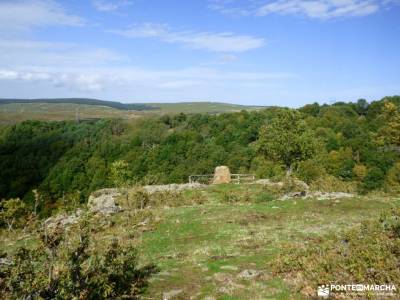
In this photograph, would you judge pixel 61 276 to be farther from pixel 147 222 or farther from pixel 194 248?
pixel 147 222

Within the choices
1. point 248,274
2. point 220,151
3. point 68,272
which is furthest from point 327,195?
point 220,151

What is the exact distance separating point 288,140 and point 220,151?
4980cm

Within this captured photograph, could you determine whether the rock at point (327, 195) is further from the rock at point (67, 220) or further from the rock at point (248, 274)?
the rock at point (67, 220)

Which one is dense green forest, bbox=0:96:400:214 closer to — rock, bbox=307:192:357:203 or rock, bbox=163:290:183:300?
rock, bbox=307:192:357:203

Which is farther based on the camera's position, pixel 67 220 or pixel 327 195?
pixel 327 195

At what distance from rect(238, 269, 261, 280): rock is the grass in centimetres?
9

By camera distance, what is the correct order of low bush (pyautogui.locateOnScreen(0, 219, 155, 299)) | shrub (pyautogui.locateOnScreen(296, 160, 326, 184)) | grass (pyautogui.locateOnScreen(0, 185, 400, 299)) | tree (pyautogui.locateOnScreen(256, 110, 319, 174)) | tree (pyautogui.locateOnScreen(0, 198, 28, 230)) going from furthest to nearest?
1. shrub (pyautogui.locateOnScreen(296, 160, 326, 184))
2. tree (pyautogui.locateOnScreen(256, 110, 319, 174))
3. tree (pyautogui.locateOnScreen(0, 198, 28, 230))
4. grass (pyautogui.locateOnScreen(0, 185, 400, 299))
5. low bush (pyautogui.locateOnScreen(0, 219, 155, 299))

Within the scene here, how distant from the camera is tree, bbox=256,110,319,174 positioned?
51.1m

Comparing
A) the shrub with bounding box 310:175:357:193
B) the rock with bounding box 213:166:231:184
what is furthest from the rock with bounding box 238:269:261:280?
the rock with bounding box 213:166:231:184

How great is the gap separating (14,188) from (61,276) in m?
109

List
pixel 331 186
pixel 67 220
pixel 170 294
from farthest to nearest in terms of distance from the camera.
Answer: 1. pixel 331 186
2. pixel 67 220
3. pixel 170 294

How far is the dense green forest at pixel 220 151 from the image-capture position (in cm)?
5856

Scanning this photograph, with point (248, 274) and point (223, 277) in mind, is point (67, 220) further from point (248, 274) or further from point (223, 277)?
point (248, 274)

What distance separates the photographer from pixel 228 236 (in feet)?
58.6
